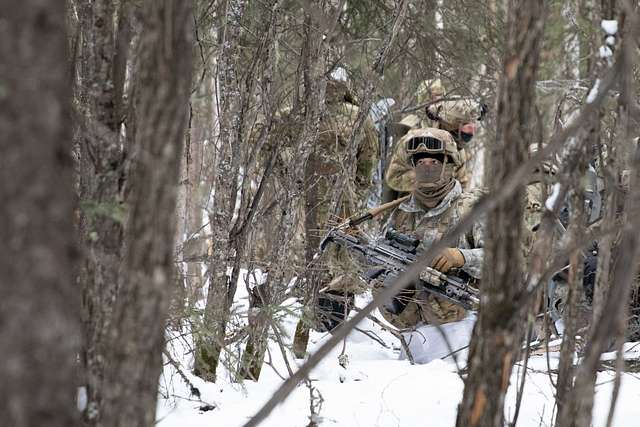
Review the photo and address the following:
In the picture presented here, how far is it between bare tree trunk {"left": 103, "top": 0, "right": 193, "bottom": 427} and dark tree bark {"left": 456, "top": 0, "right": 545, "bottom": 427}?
0.76 meters

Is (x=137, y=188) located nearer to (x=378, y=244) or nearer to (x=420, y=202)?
(x=378, y=244)

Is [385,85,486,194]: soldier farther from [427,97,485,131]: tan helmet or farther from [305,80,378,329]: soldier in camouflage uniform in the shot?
[305,80,378,329]: soldier in camouflage uniform

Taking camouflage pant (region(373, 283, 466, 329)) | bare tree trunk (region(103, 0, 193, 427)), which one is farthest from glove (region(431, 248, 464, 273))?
bare tree trunk (region(103, 0, 193, 427))

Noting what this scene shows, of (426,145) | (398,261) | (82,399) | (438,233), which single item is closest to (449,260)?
(398,261)

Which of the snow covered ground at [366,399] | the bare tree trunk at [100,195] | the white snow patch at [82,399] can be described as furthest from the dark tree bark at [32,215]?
the snow covered ground at [366,399]

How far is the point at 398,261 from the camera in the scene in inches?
199

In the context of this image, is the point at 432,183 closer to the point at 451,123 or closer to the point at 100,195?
the point at 451,123

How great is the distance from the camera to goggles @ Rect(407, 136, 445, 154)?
585 centimetres

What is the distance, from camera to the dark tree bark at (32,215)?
119 centimetres

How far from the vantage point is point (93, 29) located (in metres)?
2.13

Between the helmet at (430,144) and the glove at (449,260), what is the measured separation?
84 centimetres

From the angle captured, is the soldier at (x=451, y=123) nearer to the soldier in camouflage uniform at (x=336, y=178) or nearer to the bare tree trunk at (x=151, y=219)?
the soldier in camouflage uniform at (x=336, y=178)

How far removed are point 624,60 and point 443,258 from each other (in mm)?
3635

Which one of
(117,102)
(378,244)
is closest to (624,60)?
(117,102)
